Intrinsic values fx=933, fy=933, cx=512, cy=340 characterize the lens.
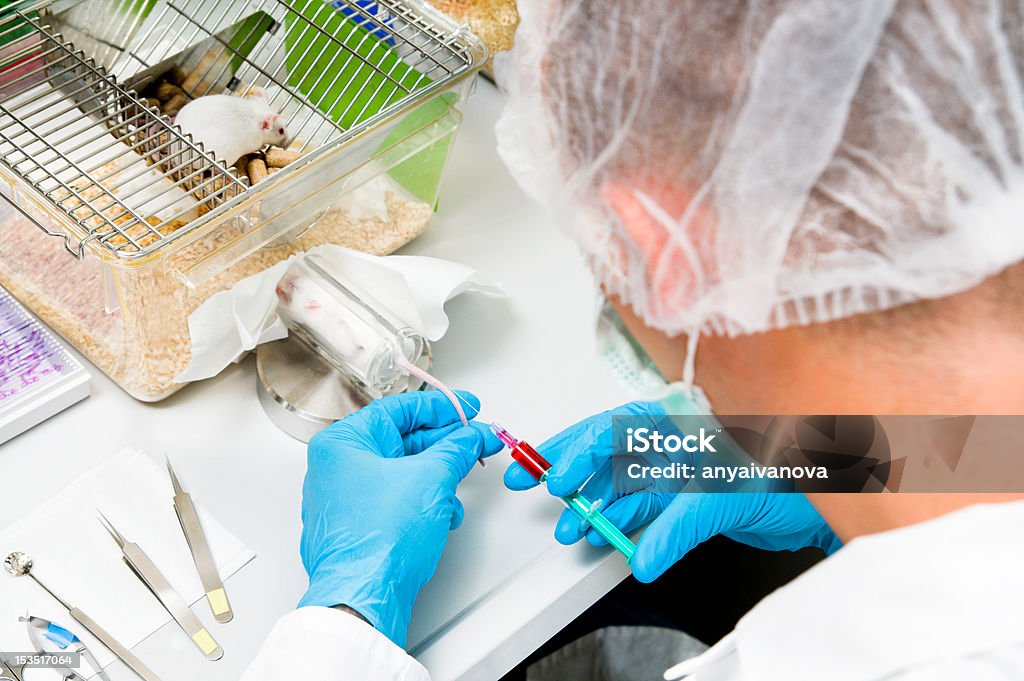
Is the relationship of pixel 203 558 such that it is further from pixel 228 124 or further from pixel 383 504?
pixel 228 124

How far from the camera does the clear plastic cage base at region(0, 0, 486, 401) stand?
0.92 m

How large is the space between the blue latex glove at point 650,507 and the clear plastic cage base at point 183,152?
0.37 m

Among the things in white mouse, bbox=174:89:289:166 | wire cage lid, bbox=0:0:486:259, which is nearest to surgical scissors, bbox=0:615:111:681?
wire cage lid, bbox=0:0:486:259

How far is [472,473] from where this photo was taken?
101cm

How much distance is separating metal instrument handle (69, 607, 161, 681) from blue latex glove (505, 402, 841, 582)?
0.37 metres

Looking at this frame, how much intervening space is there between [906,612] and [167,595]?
63cm

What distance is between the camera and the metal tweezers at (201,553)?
855mm

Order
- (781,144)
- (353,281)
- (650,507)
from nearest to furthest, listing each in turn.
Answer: (781,144) → (650,507) → (353,281)

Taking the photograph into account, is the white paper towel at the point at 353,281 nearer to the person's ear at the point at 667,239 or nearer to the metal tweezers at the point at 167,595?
the metal tweezers at the point at 167,595

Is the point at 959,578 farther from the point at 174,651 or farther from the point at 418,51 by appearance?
the point at 418,51

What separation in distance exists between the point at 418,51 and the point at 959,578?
2.75 feet

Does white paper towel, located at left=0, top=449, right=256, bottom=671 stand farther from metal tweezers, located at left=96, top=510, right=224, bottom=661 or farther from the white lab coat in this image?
the white lab coat

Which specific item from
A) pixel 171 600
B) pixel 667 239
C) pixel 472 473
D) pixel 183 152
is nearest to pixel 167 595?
pixel 171 600

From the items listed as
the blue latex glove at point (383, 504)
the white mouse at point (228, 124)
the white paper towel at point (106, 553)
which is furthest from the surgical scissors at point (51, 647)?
the white mouse at point (228, 124)
